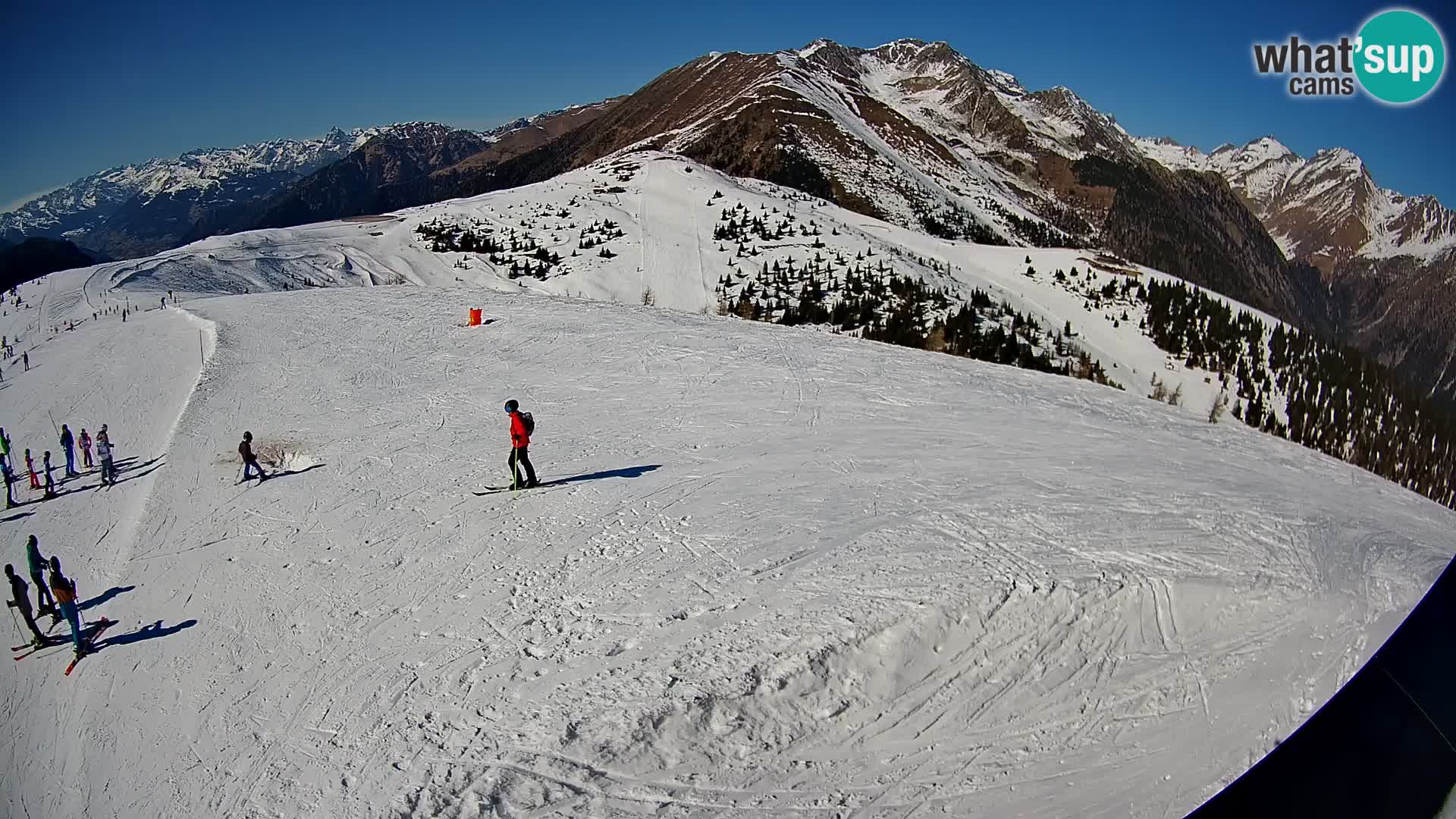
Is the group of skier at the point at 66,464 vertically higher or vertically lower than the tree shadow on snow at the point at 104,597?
higher

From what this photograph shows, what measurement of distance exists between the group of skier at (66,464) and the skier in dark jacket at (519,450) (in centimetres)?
788

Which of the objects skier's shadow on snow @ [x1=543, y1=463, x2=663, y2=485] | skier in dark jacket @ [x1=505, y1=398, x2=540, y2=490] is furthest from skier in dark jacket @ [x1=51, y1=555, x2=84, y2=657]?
skier's shadow on snow @ [x1=543, y1=463, x2=663, y2=485]

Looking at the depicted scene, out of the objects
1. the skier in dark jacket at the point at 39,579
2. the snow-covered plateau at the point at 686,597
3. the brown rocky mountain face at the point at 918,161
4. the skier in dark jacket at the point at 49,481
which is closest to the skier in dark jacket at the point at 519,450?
the snow-covered plateau at the point at 686,597

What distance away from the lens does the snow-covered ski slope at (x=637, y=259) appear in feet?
108

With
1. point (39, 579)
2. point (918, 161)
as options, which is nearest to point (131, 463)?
point (39, 579)

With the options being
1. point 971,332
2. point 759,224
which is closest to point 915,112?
point 759,224

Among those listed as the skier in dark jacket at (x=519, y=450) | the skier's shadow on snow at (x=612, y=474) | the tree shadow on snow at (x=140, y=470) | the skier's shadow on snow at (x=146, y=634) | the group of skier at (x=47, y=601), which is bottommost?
the skier's shadow on snow at (x=146, y=634)

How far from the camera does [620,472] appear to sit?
478 inches

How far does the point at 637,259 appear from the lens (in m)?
38.8

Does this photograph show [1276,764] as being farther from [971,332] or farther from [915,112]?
[915,112]

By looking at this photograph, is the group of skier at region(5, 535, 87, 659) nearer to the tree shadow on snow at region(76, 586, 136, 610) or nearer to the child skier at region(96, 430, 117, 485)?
the tree shadow on snow at region(76, 586, 136, 610)

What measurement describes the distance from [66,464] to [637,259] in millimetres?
27780

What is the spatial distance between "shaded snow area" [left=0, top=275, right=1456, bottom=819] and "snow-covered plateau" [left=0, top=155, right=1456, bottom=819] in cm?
4

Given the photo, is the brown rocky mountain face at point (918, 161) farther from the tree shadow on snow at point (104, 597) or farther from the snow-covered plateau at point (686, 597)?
the tree shadow on snow at point (104, 597)
